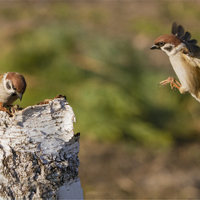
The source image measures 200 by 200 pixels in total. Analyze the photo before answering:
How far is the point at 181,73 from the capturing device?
350 centimetres

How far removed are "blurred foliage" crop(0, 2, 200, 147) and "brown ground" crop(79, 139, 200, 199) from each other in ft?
0.90

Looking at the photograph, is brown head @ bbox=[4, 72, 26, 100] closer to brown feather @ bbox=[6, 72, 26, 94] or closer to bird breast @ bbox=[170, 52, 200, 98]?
brown feather @ bbox=[6, 72, 26, 94]

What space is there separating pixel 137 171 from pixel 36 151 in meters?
4.15

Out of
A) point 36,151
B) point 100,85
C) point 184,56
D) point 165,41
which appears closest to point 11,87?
point 36,151

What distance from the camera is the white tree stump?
2.54 m

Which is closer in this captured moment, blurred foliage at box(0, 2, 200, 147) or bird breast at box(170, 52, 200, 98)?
bird breast at box(170, 52, 200, 98)

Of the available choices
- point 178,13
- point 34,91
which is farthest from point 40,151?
point 178,13

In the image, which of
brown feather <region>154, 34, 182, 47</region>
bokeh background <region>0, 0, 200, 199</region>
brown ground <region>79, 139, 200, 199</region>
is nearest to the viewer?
brown feather <region>154, 34, 182, 47</region>

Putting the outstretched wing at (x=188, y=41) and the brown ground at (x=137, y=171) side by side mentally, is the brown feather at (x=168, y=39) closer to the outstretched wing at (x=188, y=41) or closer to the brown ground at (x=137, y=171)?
the outstretched wing at (x=188, y=41)

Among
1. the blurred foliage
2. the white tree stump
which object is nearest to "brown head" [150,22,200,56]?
the white tree stump

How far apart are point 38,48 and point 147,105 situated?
3.22m

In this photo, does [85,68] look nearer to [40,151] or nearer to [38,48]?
[38,48]

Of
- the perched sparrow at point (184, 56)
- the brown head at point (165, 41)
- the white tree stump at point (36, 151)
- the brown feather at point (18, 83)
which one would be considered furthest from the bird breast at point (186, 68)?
the brown feather at point (18, 83)

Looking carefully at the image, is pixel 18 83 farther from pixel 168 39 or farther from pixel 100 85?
pixel 100 85
